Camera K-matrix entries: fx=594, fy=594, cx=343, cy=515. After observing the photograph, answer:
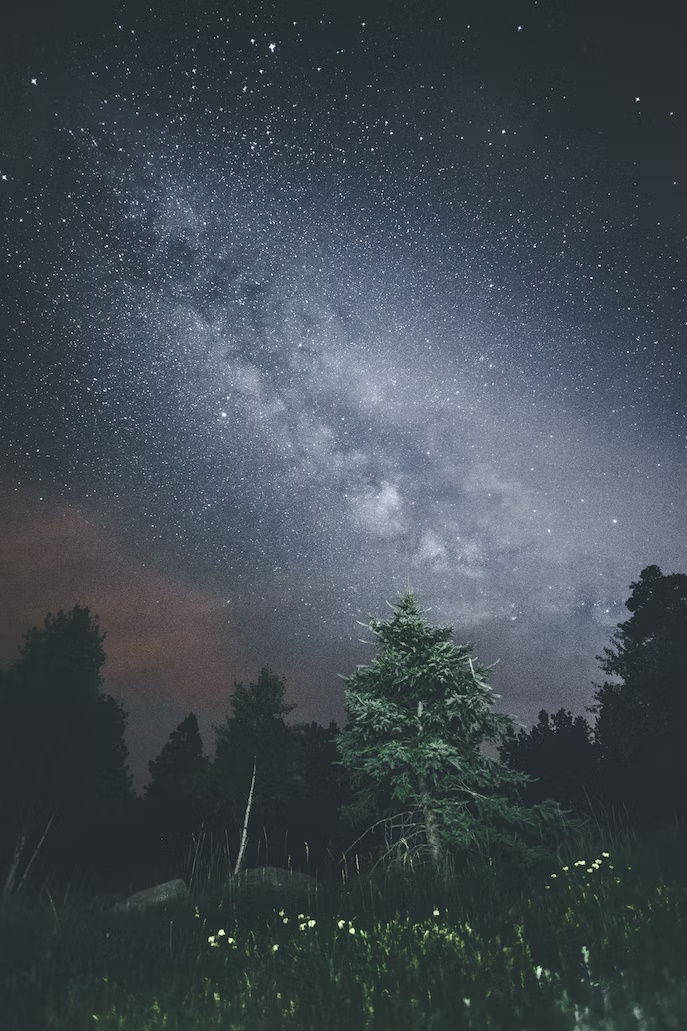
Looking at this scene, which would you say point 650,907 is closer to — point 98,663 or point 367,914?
point 367,914

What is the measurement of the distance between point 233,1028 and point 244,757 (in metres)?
29.4

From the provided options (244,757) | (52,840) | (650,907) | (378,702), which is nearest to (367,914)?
(650,907)

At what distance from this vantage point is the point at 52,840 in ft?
98.1

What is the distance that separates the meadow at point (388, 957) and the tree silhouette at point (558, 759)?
96.9ft

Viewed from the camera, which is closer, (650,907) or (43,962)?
(650,907)

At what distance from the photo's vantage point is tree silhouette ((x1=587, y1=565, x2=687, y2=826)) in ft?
89.5

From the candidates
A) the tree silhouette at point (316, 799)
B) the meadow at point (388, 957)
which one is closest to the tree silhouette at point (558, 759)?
the tree silhouette at point (316, 799)

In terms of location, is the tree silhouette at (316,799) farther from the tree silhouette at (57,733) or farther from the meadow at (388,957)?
the meadow at (388,957)

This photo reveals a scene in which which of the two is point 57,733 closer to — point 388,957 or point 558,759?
point 388,957

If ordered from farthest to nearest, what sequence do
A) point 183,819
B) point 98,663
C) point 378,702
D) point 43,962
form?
point 183,819
point 98,663
point 378,702
point 43,962

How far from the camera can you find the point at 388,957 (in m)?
4.41

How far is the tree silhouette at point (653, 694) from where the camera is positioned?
27281 mm

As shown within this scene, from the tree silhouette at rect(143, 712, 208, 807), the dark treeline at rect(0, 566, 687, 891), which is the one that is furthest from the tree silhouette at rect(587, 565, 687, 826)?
the tree silhouette at rect(143, 712, 208, 807)

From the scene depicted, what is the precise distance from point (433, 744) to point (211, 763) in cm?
2211
